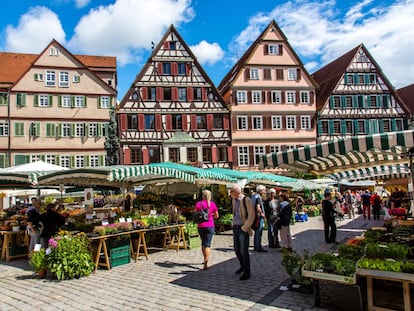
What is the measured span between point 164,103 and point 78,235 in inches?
909

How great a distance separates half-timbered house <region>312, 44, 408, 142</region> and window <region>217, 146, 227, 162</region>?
8.57 metres

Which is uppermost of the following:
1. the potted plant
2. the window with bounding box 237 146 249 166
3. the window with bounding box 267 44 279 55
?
the window with bounding box 267 44 279 55

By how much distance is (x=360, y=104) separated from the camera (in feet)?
109

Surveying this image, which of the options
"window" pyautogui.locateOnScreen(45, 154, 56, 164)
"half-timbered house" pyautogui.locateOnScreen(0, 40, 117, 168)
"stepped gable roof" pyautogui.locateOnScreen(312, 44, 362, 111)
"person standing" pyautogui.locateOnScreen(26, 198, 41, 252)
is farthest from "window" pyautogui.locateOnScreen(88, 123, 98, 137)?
"person standing" pyautogui.locateOnScreen(26, 198, 41, 252)

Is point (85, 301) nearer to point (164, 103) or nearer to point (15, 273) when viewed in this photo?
point (15, 273)

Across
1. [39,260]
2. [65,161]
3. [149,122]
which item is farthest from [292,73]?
[39,260]

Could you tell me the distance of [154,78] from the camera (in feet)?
96.8

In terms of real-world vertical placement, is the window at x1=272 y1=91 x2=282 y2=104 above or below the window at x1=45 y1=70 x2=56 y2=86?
below

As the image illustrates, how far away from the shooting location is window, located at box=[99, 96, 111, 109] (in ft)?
102

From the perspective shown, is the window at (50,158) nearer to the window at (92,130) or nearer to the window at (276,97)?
the window at (92,130)

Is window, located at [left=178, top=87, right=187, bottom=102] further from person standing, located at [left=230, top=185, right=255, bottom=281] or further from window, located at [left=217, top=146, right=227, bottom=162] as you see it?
person standing, located at [left=230, top=185, right=255, bottom=281]

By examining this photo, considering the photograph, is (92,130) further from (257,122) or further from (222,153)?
(257,122)

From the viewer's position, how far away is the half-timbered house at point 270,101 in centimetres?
3136

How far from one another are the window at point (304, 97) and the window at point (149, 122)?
1287 centimetres
